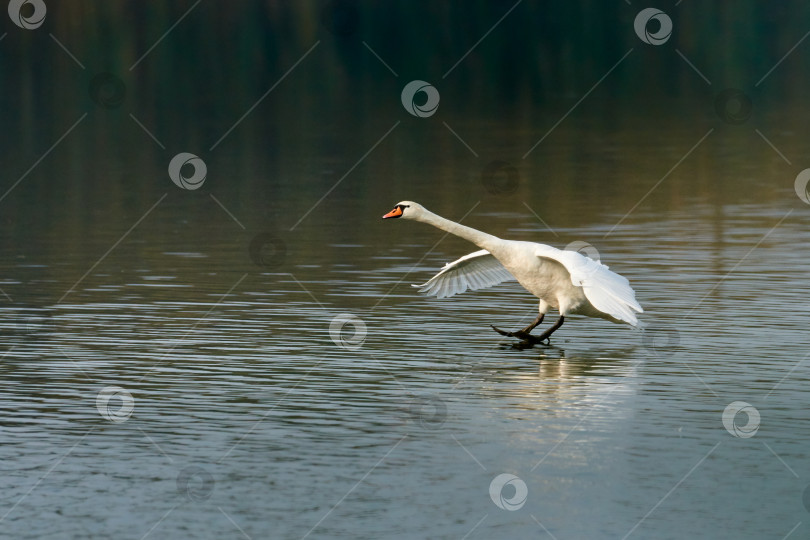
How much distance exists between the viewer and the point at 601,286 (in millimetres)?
18000

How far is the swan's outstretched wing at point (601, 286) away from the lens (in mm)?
17719

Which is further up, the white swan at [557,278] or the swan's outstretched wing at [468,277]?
the swan's outstretched wing at [468,277]

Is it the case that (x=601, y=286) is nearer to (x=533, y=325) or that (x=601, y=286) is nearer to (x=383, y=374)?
(x=533, y=325)

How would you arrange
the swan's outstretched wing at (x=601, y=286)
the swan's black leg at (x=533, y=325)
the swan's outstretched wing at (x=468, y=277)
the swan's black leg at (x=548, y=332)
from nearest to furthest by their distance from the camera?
the swan's outstretched wing at (x=601, y=286)
the swan's black leg at (x=548, y=332)
the swan's black leg at (x=533, y=325)
the swan's outstretched wing at (x=468, y=277)

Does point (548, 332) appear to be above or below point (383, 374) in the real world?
above

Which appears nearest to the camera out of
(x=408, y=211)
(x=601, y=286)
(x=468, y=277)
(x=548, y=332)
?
(x=601, y=286)

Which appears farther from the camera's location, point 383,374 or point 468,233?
point 468,233

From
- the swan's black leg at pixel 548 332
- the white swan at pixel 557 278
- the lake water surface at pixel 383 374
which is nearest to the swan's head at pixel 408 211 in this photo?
the white swan at pixel 557 278

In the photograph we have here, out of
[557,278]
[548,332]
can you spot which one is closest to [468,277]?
→ [548,332]

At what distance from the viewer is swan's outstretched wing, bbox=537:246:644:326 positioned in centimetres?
1772

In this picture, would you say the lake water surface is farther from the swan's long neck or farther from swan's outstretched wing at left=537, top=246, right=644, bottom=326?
the swan's long neck

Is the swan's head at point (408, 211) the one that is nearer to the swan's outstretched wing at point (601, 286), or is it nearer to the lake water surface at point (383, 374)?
the lake water surface at point (383, 374)

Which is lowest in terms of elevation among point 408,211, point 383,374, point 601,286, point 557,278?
point 383,374

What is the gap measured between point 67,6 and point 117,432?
104840 mm
